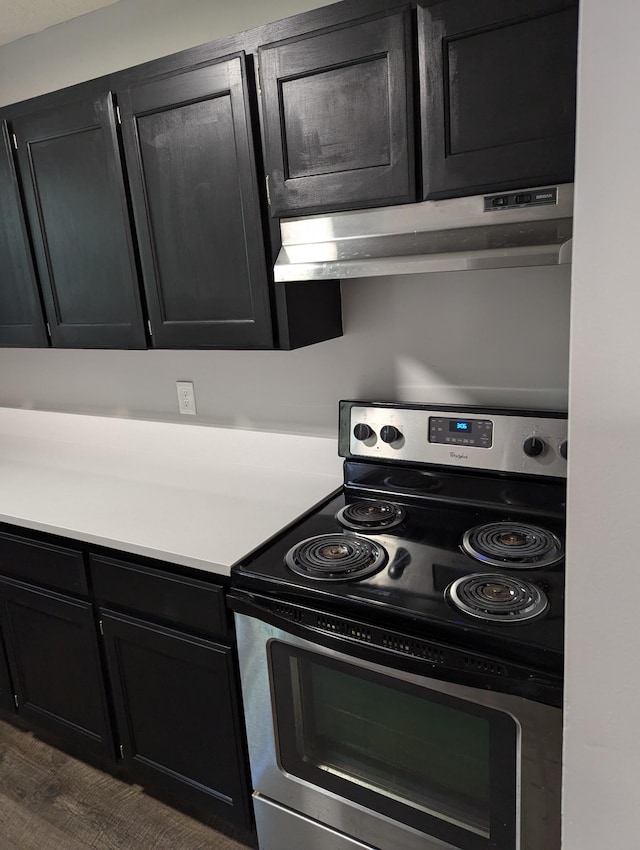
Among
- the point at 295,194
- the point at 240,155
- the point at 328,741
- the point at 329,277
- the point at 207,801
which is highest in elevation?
the point at 240,155

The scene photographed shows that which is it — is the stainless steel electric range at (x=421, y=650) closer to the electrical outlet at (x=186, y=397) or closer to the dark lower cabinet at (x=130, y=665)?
the dark lower cabinet at (x=130, y=665)

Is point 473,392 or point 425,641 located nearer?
point 425,641

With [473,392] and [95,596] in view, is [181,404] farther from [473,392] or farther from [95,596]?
[473,392]

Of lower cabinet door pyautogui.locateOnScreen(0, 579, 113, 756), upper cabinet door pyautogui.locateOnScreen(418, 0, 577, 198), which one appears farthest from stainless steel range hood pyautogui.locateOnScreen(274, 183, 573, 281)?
lower cabinet door pyautogui.locateOnScreen(0, 579, 113, 756)

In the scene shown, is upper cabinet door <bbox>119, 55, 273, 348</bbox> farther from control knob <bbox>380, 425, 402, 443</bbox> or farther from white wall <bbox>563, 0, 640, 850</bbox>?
white wall <bbox>563, 0, 640, 850</bbox>

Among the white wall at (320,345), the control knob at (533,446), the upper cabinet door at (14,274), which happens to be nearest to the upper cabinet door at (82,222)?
the upper cabinet door at (14,274)

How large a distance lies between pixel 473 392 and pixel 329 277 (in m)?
0.57

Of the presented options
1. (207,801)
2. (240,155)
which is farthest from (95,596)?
(240,155)

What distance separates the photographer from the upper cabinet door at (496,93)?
1.24 m

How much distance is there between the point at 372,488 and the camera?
6.23 ft

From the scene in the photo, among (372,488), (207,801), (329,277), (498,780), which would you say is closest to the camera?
(498,780)

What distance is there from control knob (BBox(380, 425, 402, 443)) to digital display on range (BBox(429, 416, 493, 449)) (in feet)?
0.33

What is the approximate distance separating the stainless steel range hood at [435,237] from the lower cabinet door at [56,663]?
1.21m

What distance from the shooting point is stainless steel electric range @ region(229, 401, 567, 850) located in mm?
1222
